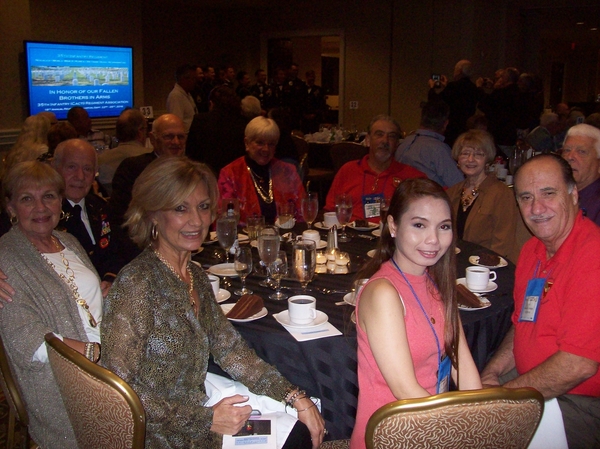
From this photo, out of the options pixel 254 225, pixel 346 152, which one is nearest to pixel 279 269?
pixel 254 225

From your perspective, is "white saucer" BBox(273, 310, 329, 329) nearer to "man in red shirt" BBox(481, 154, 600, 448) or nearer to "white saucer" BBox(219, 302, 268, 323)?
"white saucer" BBox(219, 302, 268, 323)

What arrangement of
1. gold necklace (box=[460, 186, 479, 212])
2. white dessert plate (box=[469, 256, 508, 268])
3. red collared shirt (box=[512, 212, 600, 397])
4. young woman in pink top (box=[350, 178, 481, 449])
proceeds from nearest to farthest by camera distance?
young woman in pink top (box=[350, 178, 481, 449]) → red collared shirt (box=[512, 212, 600, 397]) → white dessert plate (box=[469, 256, 508, 268]) → gold necklace (box=[460, 186, 479, 212])

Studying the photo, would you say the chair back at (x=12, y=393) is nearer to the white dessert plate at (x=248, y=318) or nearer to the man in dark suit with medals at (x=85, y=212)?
the white dessert plate at (x=248, y=318)

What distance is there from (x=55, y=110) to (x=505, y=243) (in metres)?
7.59

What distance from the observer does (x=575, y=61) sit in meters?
21.5

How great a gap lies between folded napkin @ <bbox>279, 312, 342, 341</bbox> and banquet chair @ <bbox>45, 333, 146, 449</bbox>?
64 cm

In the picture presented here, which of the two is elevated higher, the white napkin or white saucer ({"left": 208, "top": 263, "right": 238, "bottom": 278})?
white saucer ({"left": 208, "top": 263, "right": 238, "bottom": 278})

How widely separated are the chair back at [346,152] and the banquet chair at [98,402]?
526 centimetres

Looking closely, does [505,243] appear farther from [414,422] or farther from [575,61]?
[575,61]

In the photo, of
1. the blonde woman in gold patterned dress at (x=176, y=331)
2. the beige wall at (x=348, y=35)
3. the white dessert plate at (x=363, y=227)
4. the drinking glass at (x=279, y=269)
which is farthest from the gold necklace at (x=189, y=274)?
the beige wall at (x=348, y=35)

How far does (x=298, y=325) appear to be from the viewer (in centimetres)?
191

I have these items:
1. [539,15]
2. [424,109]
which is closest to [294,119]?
[424,109]

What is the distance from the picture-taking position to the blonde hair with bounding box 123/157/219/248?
1.68 meters

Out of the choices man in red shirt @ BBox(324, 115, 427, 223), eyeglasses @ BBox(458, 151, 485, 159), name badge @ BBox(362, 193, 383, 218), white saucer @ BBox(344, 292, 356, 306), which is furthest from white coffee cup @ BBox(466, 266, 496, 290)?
man in red shirt @ BBox(324, 115, 427, 223)
